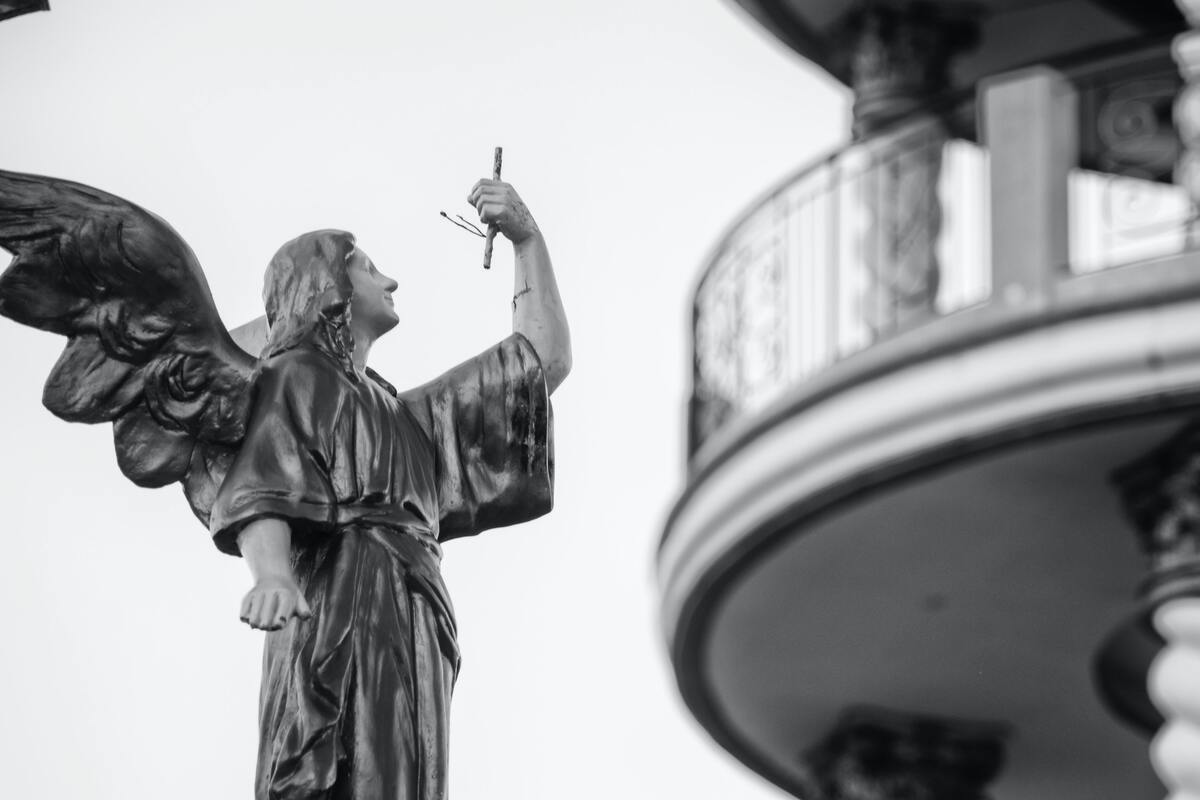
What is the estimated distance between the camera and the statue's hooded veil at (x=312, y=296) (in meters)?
14.6

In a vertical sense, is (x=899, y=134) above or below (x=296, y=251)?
above

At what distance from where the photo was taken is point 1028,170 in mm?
19141

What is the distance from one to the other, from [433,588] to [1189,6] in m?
7.26

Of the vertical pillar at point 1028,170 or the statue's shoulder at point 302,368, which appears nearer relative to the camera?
the statue's shoulder at point 302,368

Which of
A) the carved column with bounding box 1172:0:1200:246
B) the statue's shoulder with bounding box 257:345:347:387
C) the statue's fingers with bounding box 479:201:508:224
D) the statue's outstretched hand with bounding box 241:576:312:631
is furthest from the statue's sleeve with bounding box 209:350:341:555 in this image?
the carved column with bounding box 1172:0:1200:246

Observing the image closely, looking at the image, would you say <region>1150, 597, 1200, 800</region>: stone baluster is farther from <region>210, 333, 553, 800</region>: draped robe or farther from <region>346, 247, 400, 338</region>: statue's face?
<region>346, 247, 400, 338</region>: statue's face

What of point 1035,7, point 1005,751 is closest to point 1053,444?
point 1005,751

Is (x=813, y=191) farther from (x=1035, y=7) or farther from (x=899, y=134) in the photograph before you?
(x=1035, y=7)

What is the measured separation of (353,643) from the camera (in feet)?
46.0

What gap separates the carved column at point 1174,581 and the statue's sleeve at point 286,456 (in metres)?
5.29

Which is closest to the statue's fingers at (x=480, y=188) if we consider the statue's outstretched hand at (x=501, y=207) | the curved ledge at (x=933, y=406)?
the statue's outstretched hand at (x=501, y=207)

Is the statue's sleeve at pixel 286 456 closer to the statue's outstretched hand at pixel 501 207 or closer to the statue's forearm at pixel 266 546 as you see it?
the statue's forearm at pixel 266 546

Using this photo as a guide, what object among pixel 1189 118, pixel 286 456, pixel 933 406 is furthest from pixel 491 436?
pixel 1189 118

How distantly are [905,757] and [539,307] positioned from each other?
802 centimetres
